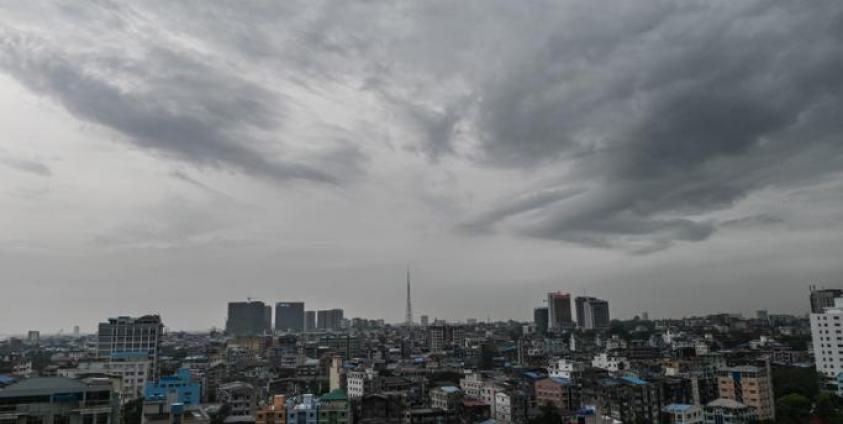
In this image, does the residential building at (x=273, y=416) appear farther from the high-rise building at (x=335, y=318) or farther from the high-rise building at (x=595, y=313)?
the high-rise building at (x=335, y=318)

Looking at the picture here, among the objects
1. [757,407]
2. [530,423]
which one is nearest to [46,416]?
[530,423]

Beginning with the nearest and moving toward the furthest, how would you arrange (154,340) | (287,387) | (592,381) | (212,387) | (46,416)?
(46,416) → (592,381) → (287,387) → (212,387) → (154,340)

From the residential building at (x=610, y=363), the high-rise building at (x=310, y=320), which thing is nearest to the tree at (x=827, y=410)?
the residential building at (x=610, y=363)

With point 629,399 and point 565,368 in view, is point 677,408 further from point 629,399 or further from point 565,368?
point 565,368

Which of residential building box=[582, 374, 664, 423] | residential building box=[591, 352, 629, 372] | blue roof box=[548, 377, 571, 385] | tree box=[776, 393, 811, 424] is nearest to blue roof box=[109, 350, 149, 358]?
blue roof box=[548, 377, 571, 385]

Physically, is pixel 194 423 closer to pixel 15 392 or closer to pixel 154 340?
pixel 15 392

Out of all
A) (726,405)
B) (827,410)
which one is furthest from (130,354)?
(827,410)

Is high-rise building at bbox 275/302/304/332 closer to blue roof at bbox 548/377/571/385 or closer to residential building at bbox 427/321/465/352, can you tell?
residential building at bbox 427/321/465/352
